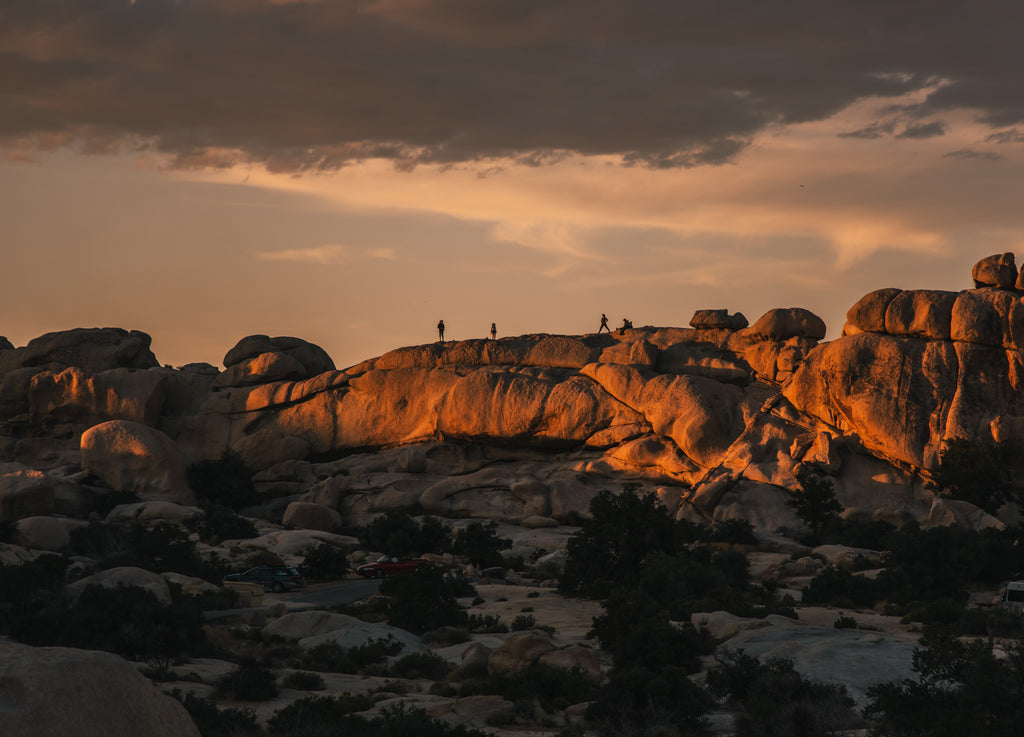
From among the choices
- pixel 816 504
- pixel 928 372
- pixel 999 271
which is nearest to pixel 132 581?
pixel 816 504

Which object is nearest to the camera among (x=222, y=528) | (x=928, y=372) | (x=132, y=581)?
(x=132, y=581)

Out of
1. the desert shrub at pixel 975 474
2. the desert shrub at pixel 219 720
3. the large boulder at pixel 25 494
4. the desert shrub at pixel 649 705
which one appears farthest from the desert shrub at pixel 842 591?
the large boulder at pixel 25 494

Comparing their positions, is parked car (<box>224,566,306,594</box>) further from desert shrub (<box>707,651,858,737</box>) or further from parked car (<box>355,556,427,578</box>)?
desert shrub (<box>707,651,858,737</box>)

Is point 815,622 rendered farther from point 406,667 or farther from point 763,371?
point 763,371

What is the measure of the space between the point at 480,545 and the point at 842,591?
20976 mm

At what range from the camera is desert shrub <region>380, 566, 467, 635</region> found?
3119 centimetres

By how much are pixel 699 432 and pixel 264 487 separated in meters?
30.4

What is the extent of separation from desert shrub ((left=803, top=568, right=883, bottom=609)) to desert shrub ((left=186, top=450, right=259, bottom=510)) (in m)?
42.9

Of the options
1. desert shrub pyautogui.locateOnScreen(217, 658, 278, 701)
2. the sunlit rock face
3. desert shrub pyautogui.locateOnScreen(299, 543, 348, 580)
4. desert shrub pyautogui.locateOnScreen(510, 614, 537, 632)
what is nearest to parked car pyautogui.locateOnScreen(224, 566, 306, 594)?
desert shrub pyautogui.locateOnScreen(299, 543, 348, 580)

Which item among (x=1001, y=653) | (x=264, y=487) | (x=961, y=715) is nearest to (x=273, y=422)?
(x=264, y=487)

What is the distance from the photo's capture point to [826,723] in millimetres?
16453

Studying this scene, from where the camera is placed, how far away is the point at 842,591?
36000 mm

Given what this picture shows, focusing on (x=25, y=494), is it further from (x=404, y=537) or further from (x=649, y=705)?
(x=649, y=705)

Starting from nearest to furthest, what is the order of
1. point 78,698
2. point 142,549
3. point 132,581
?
1. point 78,698
2. point 132,581
3. point 142,549
